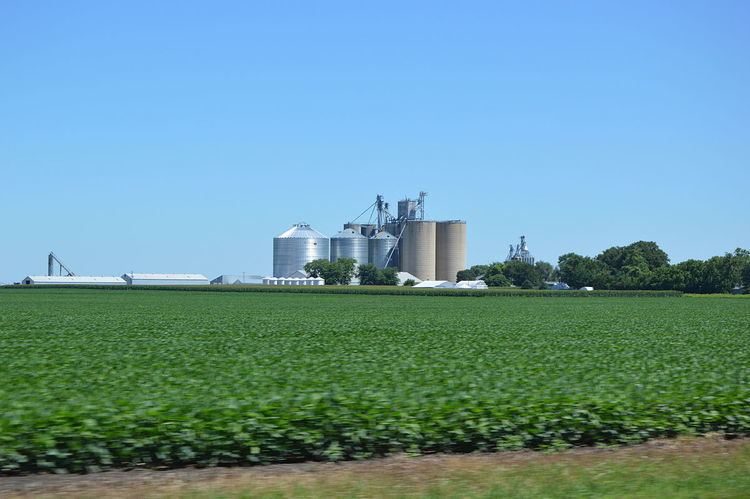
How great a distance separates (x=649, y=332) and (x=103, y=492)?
3424cm

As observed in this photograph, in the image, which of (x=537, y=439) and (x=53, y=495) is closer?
(x=53, y=495)

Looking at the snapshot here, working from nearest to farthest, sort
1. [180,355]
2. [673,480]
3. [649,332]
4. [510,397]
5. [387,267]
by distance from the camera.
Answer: [673,480], [510,397], [180,355], [649,332], [387,267]

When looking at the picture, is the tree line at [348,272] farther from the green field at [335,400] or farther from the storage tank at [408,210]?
the green field at [335,400]

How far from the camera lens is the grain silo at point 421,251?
626ft

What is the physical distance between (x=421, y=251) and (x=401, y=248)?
6.40m

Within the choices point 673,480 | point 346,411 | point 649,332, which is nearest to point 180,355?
point 346,411

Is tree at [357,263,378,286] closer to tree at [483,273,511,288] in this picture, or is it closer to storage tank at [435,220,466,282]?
storage tank at [435,220,466,282]

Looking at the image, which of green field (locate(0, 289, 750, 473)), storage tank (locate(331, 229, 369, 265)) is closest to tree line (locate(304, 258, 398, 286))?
storage tank (locate(331, 229, 369, 265))

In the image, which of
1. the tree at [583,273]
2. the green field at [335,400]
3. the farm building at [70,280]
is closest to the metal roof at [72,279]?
the farm building at [70,280]

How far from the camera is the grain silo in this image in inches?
7515

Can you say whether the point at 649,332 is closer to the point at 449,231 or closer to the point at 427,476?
the point at 427,476

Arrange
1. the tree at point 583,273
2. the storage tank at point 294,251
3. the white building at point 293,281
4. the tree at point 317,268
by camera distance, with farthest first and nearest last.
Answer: the storage tank at point 294,251 < the tree at point 317,268 < the tree at point 583,273 < the white building at point 293,281

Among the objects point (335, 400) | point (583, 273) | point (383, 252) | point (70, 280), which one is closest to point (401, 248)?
point (383, 252)

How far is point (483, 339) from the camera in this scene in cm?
3531
